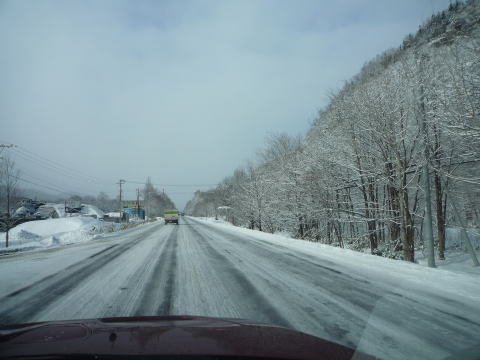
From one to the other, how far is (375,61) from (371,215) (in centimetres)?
827

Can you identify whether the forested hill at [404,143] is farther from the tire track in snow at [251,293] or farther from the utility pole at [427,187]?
the tire track in snow at [251,293]

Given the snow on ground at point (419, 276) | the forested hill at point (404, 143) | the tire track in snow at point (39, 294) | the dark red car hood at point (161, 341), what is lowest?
the snow on ground at point (419, 276)

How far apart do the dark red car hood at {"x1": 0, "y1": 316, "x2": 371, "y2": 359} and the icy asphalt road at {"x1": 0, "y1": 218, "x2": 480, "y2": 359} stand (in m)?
1.47

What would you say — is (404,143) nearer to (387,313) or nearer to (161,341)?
(387,313)

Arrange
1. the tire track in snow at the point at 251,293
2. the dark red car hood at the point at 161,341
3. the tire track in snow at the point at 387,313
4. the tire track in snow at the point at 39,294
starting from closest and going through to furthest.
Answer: the dark red car hood at the point at 161,341 < the tire track in snow at the point at 387,313 < the tire track in snow at the point at 251,293 < the tire track in snow at the point at 39,294

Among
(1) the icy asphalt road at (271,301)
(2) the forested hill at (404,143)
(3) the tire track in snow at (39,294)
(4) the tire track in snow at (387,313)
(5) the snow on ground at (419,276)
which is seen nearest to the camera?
(4) the tire track in snow at (387,313)

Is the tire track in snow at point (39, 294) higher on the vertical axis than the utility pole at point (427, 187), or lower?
lower

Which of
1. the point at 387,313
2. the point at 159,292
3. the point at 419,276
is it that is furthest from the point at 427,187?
the point at 159,292

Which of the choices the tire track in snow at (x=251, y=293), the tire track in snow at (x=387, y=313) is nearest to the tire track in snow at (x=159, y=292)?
the tire track in snow at (x=251, y=293)

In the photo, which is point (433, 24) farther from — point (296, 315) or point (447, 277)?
point (296, 315)

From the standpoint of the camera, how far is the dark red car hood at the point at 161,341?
187 cm

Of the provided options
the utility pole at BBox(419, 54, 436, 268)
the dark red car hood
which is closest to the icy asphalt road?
the dark red car hood

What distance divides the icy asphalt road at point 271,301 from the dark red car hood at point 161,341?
4.83 ft

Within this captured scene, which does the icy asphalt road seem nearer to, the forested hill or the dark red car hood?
the dark red car hood
